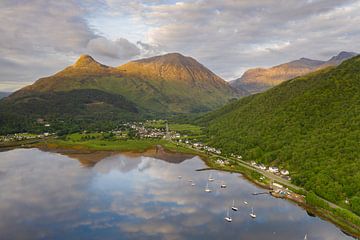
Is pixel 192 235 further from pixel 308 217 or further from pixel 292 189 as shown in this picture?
pixel 292 189

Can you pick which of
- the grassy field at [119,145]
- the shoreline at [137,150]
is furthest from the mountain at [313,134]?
the grassy field at [119,145]

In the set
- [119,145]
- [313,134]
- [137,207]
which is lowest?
[137,207]

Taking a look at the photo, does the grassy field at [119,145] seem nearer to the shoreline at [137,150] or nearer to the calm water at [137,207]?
the shoreline at [137,150]

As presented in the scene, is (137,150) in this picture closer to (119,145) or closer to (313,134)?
(119,145)

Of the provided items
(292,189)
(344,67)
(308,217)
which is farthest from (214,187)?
(344,67)

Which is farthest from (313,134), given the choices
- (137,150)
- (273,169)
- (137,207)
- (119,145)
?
(119,145)

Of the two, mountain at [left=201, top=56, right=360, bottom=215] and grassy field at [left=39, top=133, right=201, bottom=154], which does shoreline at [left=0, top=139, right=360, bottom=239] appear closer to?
grassy field at [left=39, top=133, right=201, bottom=154]
